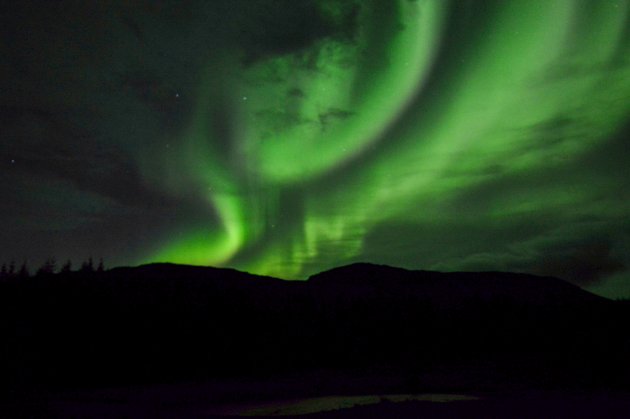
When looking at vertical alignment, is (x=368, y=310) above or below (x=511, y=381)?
above

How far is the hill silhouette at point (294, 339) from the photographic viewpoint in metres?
27.0

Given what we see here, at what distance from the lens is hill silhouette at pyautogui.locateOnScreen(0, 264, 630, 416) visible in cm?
2700

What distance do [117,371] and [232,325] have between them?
9.21m

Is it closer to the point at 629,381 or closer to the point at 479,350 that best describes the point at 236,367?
the point at 479,350

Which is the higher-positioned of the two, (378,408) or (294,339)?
(294,339)

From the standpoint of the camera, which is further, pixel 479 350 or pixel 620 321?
pixel 620 321

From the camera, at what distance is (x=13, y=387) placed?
14062mm

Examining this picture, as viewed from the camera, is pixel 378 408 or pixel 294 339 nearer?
pixel 378 408

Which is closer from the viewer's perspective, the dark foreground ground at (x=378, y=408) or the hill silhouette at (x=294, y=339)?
the dark foreground ground at (x=378, y=408)

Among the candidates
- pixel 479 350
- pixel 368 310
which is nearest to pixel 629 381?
pixel 479 350

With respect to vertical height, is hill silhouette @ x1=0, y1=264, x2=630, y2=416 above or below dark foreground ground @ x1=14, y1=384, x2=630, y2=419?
above

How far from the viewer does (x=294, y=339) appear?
1415 inches

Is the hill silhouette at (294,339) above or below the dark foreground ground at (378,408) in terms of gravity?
above

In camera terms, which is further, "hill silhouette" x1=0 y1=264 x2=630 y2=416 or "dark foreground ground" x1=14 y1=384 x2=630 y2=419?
"hill silhouette" x1=0 y1=264 x2=630 y2=416
